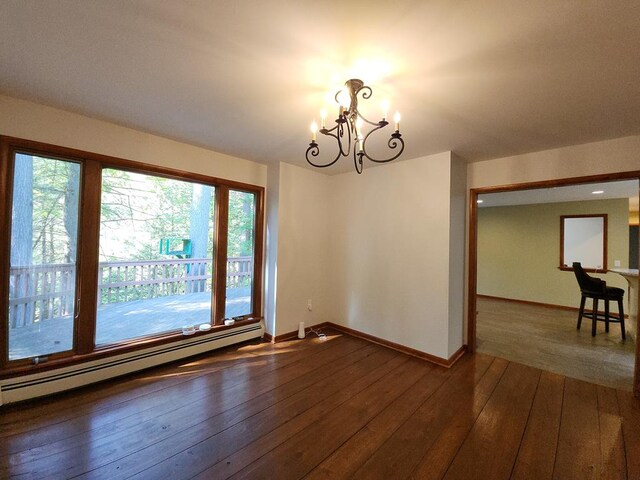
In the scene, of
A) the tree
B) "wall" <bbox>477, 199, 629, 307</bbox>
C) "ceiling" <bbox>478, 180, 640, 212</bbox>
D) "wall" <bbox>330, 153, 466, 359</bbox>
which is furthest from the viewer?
"wall" <bbox>477, 199, 629, 307</bbox>

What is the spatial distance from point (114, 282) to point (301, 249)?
214 centimetres

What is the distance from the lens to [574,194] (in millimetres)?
4793

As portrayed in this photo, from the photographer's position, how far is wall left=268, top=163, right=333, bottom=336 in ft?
11.3

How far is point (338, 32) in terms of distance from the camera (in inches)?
49.9

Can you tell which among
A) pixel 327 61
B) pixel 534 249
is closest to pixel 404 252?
pixel 327 61

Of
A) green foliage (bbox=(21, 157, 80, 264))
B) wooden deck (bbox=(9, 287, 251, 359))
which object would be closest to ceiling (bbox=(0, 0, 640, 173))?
green foliage (bbox=(21, 157, 80, 264))

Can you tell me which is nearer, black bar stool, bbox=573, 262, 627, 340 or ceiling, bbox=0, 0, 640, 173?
ceiling, bbox=0, 0, 640, 173

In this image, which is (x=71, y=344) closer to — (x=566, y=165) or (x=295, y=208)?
(x=295, y=208)

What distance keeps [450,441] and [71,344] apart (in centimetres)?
320

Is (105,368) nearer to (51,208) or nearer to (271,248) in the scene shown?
(51,208)

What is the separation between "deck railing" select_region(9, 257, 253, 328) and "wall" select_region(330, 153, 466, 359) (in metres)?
1.54

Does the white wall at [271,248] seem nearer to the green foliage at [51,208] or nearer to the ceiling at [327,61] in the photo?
the ceiling at [327,61]

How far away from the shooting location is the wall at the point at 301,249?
11.3 feet

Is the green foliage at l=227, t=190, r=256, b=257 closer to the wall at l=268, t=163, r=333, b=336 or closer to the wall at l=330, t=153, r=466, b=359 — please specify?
the wall at l=268, t=163, r=333, b=336
